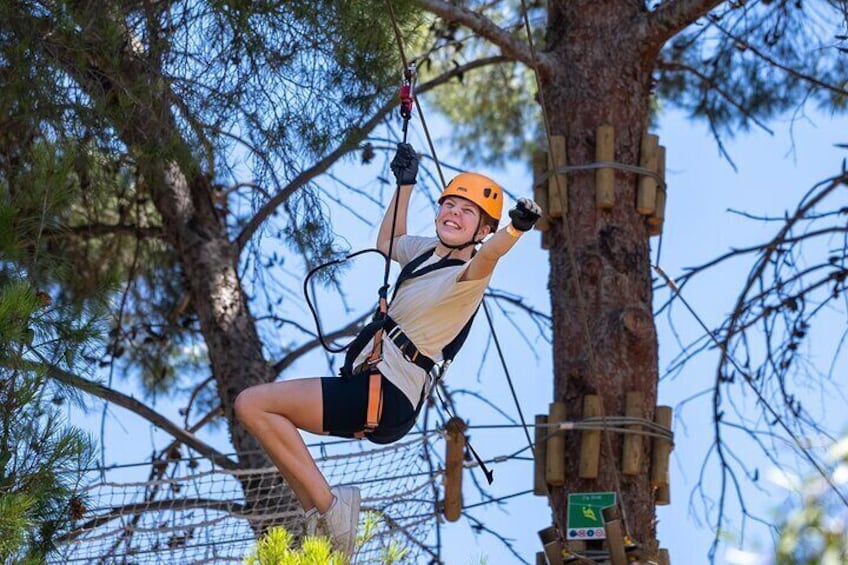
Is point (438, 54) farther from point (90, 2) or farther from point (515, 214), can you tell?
point (515, 214)

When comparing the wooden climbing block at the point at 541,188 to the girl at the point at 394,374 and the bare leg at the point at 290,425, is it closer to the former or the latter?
the girl at the point at 394,374

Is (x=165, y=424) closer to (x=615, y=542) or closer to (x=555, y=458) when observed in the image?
(x=555, y=458)

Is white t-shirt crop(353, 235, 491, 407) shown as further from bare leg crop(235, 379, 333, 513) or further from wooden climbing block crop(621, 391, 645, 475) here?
wooden climbing block crop(621, 391, 645, 475)

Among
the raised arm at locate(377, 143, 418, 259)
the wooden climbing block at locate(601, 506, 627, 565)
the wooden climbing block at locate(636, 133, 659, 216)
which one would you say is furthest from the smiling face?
the wooden climbing block at locate(636, 133, 659, 216)

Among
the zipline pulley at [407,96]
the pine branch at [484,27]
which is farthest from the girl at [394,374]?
the pine branch at [484,27]

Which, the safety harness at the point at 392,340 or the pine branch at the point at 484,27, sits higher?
the pine branch at the point at 484,27

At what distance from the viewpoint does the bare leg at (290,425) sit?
13.2ft

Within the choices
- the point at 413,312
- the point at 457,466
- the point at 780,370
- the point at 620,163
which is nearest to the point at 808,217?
the point at 780,370

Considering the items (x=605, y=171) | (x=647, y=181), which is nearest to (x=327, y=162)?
(x=605, y=171)

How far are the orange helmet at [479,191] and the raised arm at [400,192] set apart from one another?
129mm

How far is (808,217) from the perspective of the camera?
21.0 feet

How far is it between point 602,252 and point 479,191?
136cm

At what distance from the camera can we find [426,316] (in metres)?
4.18

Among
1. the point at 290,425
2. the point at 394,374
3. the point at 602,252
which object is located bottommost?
the point at 290,425
